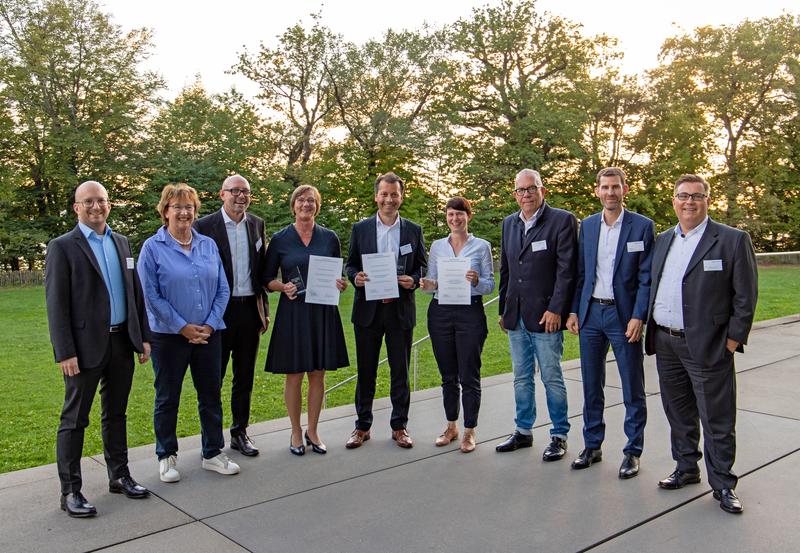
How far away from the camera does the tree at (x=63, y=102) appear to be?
27000 millimetres

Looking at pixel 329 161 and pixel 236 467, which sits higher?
Answer: pixel 329 161

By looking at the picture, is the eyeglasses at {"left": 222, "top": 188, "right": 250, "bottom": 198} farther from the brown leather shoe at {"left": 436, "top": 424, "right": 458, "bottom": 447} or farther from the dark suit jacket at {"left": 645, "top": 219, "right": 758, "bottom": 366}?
the dark suit jacket at {"left": 645, "top": 219, "right": 758, "bottom": 366}

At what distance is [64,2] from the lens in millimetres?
28031

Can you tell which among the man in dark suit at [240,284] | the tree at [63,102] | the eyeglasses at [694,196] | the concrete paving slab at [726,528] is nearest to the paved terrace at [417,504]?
the concrete paving slab at [726,528]

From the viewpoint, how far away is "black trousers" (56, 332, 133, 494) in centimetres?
414

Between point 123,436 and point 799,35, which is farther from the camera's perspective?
point 799,35

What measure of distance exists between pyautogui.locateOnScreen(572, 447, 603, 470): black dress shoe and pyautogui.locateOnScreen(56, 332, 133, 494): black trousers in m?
3.00

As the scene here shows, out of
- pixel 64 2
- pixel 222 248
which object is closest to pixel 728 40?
pixel 64 2

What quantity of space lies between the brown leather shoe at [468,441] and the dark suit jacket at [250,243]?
→ 180cm

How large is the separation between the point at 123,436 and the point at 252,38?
91.2ft

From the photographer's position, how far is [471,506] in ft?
13.6

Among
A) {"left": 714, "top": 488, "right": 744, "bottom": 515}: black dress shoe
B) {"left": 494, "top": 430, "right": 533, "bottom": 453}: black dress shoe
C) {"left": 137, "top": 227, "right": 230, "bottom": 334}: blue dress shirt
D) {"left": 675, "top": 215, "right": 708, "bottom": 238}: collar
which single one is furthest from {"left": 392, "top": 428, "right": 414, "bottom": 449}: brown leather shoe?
{"left": 675, "top": 215, "right": 708, "bottom": 238}: collar

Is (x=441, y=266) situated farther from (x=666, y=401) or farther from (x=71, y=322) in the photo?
(x=71, y=322)

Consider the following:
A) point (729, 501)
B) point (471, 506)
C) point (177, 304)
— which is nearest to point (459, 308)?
point (471, 506)
